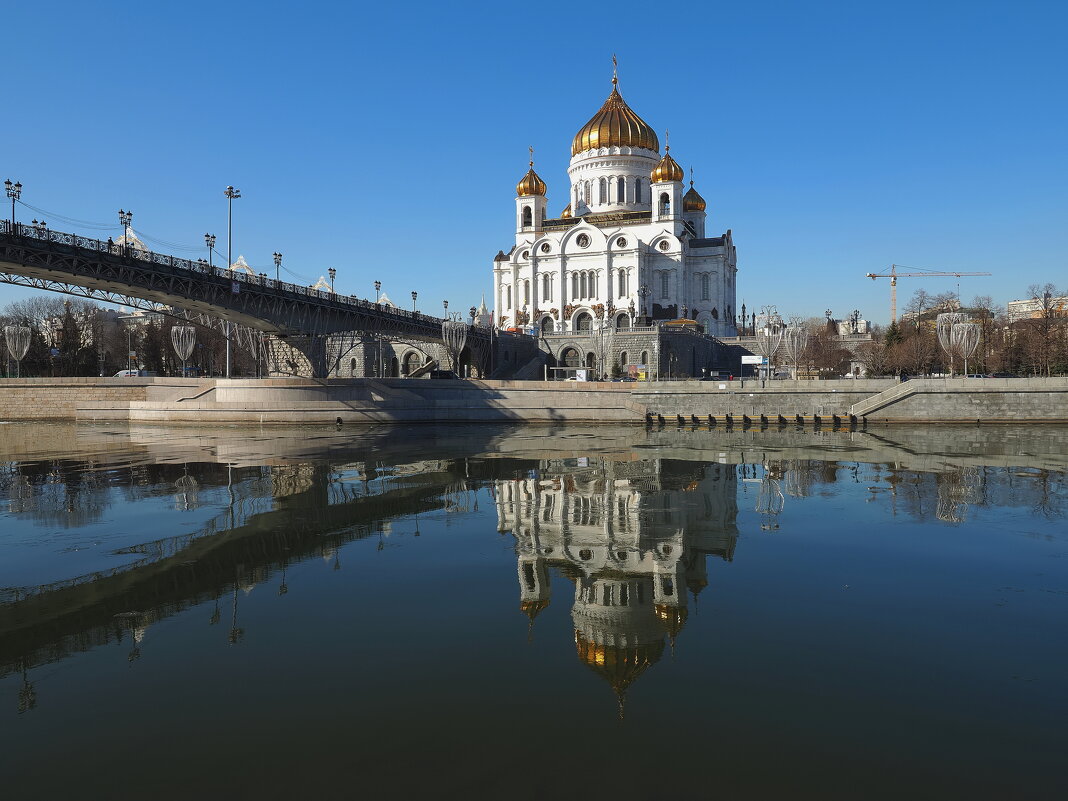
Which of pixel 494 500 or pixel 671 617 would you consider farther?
pixel 494 500

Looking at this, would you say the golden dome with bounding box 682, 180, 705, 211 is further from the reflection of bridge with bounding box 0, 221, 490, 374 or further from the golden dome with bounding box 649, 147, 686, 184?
the reflection of bridge with bounding box 0, 221, 490, 374

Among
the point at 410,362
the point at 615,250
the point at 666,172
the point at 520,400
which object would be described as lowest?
the point at 520,400

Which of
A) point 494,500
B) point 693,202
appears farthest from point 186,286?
point 693,202

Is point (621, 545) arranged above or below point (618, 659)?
above

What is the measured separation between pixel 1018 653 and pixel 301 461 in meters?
24.2

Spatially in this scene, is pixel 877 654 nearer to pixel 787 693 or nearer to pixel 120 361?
pixel 787 693

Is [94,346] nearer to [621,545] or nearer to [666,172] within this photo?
[666,172]

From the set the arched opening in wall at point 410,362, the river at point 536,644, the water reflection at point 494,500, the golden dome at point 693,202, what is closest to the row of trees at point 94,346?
the arched opening in wall at point 410,362

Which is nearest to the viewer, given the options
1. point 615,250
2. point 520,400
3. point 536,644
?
point 536,644

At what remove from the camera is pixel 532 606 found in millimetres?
10828

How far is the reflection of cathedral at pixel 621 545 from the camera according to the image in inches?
383

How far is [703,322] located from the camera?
76375 mm

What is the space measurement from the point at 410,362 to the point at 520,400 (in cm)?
2705

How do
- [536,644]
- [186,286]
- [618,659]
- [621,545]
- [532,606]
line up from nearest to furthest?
[618,659]
[536,644]
[532,606]
[621,545]
[186,286]
